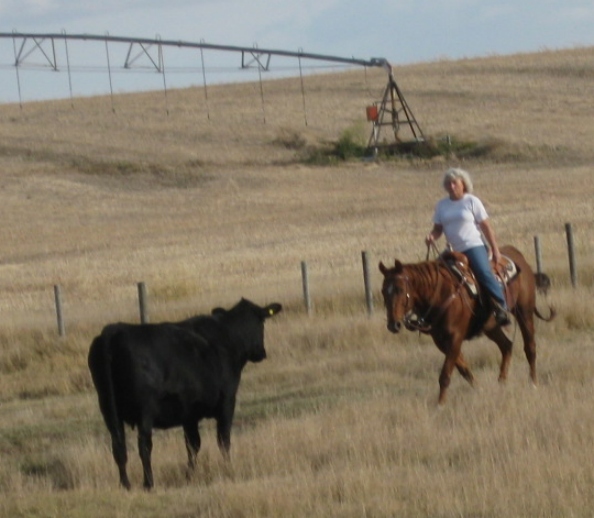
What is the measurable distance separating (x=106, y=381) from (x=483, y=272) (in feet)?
15.6

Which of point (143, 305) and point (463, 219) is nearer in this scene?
point (463, 219)

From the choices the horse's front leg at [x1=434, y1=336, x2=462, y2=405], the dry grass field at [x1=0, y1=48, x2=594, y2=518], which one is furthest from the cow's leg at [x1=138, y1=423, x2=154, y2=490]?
the horse's front leg at [x1=434, y1=336, x2=462, y2=405]

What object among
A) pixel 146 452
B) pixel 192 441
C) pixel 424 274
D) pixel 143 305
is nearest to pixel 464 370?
pixel 424 274

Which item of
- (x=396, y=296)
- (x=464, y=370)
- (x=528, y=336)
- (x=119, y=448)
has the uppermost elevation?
(x=396, y=296)

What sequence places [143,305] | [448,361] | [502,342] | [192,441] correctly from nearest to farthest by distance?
[192,441], [448,361], [502,342], [143,305]

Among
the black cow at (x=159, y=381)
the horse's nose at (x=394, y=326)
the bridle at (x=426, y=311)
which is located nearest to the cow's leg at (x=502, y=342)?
the bridle at (x=426, y=311)

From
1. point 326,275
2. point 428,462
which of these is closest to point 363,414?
point 428,462

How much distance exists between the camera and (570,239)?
73.9 ft

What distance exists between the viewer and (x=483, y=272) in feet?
45.7

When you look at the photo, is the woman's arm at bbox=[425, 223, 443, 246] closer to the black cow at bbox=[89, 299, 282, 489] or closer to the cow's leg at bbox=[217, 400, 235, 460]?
the black cow at bbox=[89, 299, 282, 489]

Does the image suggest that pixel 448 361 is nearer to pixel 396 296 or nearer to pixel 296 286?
pixel 396 296

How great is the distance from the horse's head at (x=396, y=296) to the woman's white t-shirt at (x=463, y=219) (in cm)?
103

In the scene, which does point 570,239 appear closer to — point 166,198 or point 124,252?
point 124,252

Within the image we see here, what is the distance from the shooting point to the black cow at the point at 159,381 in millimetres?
10516
